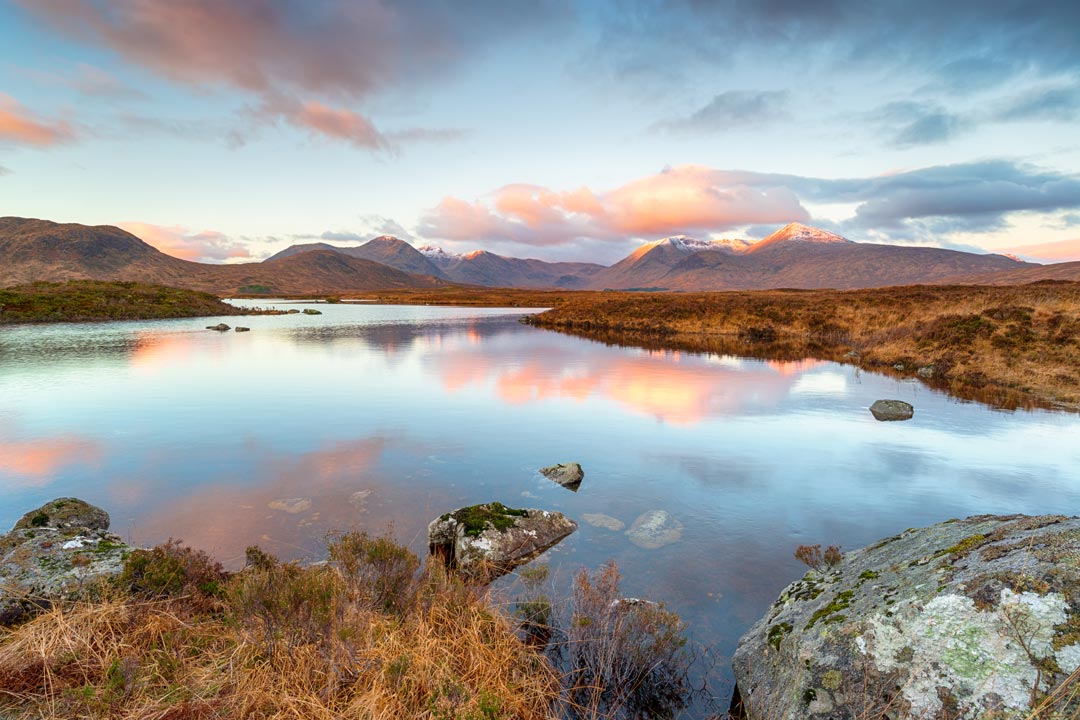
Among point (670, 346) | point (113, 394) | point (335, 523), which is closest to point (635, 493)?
point (335, 523)

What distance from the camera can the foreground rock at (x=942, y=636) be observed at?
3.72m

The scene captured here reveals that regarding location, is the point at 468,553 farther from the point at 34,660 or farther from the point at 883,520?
the point at 883,520

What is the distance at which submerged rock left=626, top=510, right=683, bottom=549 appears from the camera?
10.3 metres

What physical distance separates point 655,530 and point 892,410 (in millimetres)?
15292

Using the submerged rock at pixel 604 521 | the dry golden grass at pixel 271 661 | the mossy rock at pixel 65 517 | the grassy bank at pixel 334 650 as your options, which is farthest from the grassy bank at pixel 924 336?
the mossy rock at pixel 65 517

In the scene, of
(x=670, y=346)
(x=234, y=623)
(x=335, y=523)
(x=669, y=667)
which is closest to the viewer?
(x=234, y=623)

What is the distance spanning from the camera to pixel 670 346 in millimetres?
44281

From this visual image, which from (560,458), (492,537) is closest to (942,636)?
(492,537)

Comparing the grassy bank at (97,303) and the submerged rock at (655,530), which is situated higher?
the grassy bank at (97,303)

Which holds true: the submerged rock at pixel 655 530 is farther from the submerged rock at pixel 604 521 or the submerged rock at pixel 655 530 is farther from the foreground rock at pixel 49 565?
the foreground rock at pixel 49 565

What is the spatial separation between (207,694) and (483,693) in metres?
2.78

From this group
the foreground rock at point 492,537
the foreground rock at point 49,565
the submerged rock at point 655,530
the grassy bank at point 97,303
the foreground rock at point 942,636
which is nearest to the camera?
the foreground rock at point 942,636

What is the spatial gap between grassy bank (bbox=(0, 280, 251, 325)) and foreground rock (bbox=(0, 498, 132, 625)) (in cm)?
7546

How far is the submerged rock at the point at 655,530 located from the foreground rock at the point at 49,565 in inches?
353
